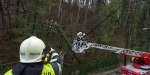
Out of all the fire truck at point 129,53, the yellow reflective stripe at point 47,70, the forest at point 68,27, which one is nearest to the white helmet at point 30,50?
the yellow reflective stripe at point 47,70

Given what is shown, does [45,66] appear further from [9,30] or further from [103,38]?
[103,38]

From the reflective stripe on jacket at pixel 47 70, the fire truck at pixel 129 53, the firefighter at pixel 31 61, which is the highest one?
the firefighter at pixel 31 61

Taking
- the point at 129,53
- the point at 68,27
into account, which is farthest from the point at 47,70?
the point at 68,27

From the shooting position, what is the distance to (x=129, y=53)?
13.9 metres

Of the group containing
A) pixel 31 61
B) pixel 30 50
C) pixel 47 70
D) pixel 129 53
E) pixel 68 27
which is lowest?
pixel 129 53

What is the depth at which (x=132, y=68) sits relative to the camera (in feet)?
48.2

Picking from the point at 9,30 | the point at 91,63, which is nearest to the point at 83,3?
the point at 91,63

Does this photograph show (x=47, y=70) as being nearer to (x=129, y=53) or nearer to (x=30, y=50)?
(x=30, y=50)

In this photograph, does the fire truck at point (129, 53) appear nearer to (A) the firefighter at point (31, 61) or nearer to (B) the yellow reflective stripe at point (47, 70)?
(B) the yellow reflective stripe at point (47, 70)

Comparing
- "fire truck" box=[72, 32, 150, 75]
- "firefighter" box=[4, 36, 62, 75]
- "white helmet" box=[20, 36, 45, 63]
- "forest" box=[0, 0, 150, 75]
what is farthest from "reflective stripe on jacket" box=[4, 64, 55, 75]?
"fire truck" box=[72, 32, 150, 75]

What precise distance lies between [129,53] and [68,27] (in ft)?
30.3

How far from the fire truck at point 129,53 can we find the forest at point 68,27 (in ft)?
4.61

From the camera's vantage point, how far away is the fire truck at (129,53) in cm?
1312

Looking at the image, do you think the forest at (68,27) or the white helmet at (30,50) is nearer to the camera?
the white helmet at (30,50)
